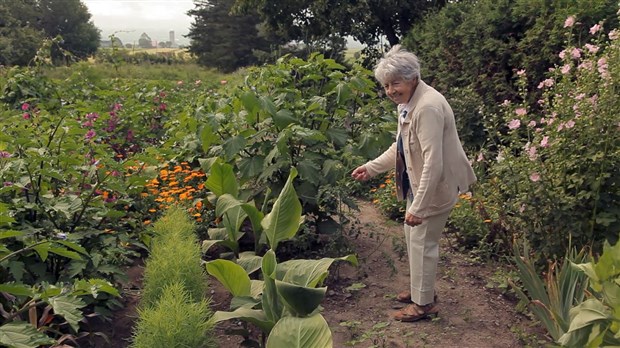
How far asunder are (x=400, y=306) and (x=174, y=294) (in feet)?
5.07

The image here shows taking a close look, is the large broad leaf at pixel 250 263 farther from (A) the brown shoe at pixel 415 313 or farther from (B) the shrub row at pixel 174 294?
(A) the brown shoe at pixel 415 313

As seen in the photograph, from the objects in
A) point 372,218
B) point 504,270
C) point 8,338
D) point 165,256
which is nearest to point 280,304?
point 165,256

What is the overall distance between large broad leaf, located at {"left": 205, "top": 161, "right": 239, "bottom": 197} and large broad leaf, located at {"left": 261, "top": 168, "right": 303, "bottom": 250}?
0.71 m

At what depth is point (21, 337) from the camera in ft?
7.68

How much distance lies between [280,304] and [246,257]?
845 millimetres

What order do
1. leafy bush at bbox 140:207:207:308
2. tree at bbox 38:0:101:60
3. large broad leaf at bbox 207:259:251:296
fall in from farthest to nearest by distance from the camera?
tree at bbox 38:0:101:60 < leafy bush at bbox 140:207:207:308 < large broad leaf at bbox 207:259:251:296

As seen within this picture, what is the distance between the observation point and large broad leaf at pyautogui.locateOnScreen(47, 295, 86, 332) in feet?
7.71

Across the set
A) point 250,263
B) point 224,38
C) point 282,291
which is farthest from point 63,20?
point 282,291

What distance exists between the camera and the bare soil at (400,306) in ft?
10.8

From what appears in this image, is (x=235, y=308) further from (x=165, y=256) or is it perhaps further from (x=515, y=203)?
(x=515, y=203)

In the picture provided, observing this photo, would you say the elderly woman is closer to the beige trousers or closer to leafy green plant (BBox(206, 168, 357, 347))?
the beige trousers

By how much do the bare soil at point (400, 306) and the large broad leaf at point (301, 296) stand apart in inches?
28.8

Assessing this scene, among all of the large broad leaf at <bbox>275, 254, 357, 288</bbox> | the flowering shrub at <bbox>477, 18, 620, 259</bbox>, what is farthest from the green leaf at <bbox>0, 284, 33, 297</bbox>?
the flowering shrub at <bbox>477, 18, 620, 259</bbox>

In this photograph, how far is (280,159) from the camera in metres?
4.17
